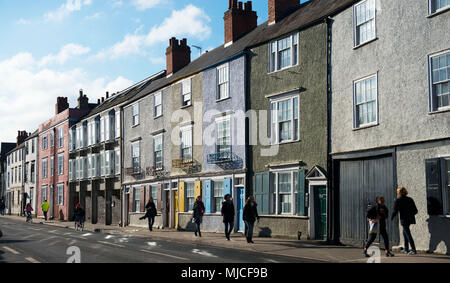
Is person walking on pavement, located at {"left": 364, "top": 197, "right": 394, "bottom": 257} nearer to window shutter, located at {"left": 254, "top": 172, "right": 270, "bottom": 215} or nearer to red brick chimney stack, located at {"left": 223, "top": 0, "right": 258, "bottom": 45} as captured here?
window shutter, located at {"left": 254, "top": 172, "right": 270, "bottom": 215}

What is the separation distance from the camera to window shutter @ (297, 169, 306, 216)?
23312mm

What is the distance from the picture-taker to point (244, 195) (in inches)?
1073

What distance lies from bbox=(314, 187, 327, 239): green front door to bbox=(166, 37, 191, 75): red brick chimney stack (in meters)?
19.6

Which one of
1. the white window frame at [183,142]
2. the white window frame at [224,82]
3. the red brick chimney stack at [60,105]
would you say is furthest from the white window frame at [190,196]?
the red brick chimney stack at [60,105]

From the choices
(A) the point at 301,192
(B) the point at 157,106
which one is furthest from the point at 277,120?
(B) the point at 157,106

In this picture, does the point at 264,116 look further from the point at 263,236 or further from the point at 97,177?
the point at 97,177

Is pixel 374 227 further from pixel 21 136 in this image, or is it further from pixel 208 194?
pixel 21 136

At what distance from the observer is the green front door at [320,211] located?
74.1 ft

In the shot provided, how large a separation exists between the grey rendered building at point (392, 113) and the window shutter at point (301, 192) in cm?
177

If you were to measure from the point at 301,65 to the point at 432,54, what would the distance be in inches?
295

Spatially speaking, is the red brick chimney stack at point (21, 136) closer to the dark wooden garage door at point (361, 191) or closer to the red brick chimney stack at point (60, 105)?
the red brick chimney stack at point (60, 105)

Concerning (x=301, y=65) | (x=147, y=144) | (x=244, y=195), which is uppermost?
(x=301, y=65)

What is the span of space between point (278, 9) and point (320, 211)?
11420mm
